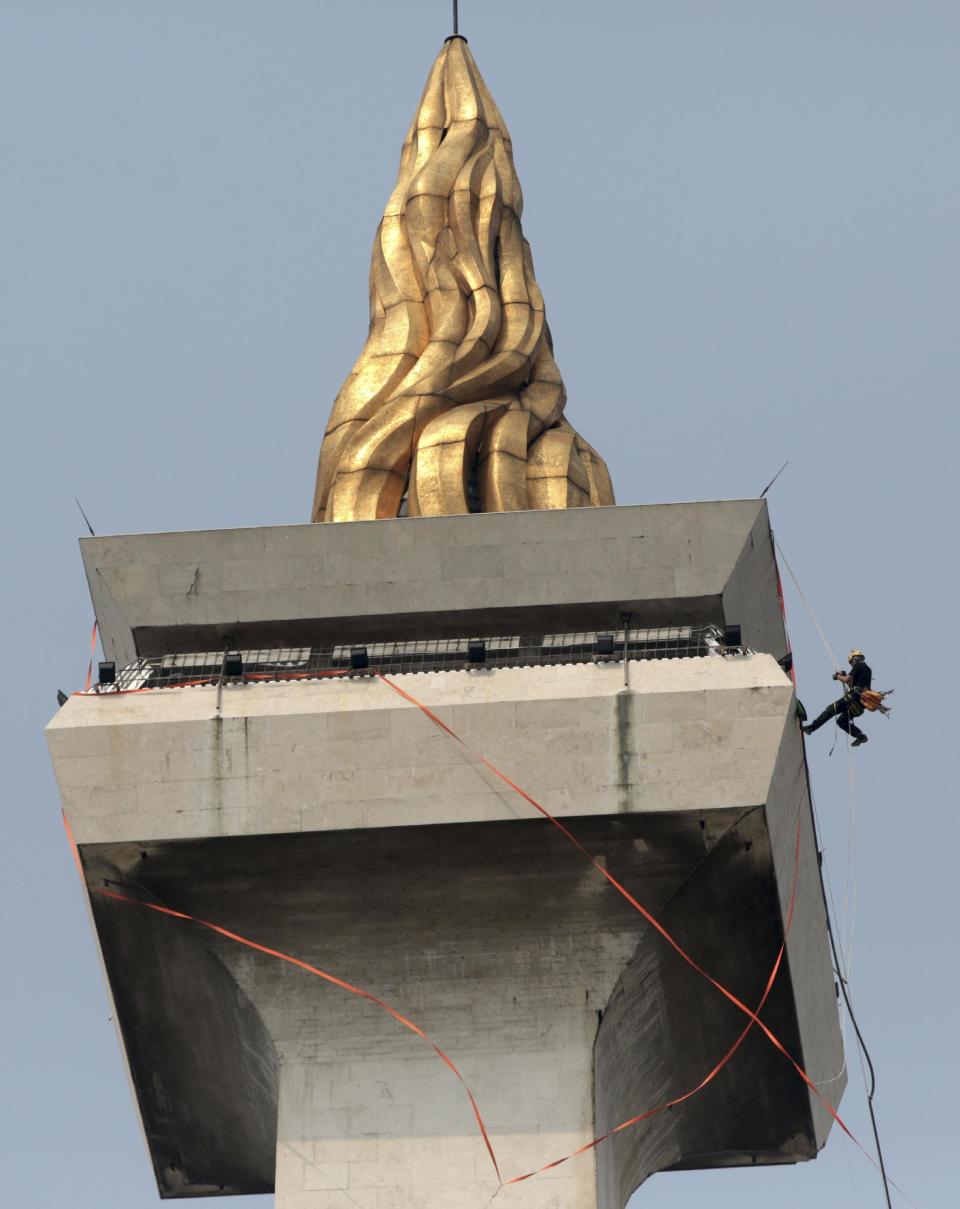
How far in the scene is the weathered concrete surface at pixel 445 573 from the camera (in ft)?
161

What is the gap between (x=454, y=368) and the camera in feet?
175

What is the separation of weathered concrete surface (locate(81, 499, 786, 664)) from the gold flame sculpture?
237 cm

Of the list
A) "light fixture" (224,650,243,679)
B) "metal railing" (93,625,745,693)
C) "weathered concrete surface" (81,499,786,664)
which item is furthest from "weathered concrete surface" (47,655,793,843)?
"weathered concrete surface" (81,499,786,664)

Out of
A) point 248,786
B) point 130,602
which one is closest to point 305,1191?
point 248,786

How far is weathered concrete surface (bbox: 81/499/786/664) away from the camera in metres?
49.0

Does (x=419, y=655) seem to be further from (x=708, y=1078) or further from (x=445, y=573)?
(x=708, y=1078)

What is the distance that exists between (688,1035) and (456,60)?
20.5 m

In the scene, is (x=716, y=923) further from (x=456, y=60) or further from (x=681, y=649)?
(x=456, y=60)

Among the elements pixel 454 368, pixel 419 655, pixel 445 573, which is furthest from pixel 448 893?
pixel 454 368

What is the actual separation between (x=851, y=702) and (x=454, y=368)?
948 centimetres

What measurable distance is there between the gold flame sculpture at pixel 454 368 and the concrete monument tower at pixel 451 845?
3.03 m

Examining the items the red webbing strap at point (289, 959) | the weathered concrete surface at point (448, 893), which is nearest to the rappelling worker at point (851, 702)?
the weathered concrete surface at point (448, 893)

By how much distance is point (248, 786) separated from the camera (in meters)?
45.6

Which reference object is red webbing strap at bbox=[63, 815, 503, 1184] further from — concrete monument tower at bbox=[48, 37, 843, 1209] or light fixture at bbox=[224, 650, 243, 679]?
light fixture at bbox=[224, 650, 243, 679]
